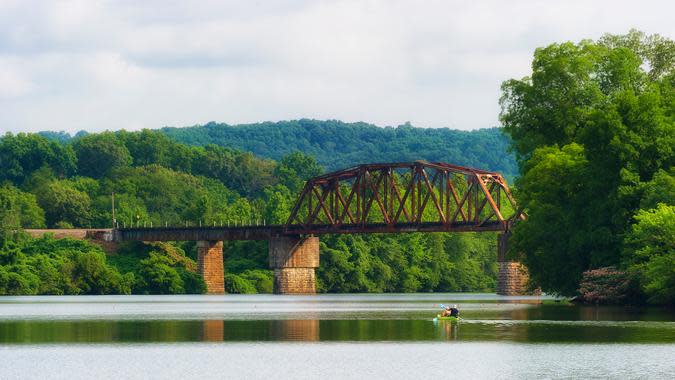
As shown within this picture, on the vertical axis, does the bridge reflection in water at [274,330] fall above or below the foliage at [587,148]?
below

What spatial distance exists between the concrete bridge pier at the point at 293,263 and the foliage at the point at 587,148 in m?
68.7

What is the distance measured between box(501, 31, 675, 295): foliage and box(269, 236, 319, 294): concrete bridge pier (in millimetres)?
68655

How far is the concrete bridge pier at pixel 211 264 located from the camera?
17862 centimetres

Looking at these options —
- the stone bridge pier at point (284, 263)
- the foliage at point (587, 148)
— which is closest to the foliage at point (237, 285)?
the stone bridge pier at point (284, 263)

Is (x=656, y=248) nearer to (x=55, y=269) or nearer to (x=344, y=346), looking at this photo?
(x=344, y=346)

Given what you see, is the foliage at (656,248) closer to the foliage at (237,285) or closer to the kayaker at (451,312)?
the kayaker at (451,312)

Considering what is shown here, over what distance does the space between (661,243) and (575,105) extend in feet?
95.9

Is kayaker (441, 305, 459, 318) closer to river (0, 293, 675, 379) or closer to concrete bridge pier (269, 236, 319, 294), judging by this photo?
river (0, 293, 675, 379)

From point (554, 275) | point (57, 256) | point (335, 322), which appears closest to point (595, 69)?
point (554, 275)

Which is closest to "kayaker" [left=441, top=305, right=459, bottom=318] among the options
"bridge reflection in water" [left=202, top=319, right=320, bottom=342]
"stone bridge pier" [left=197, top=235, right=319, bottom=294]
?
"bridge reflection in water" [left=202, top=319, right=320, bottom=342]

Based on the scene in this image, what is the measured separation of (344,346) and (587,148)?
1455 inches

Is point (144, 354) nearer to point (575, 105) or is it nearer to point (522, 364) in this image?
point (522, 364)

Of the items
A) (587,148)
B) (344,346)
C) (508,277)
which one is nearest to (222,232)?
(508,277)

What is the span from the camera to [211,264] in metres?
182
